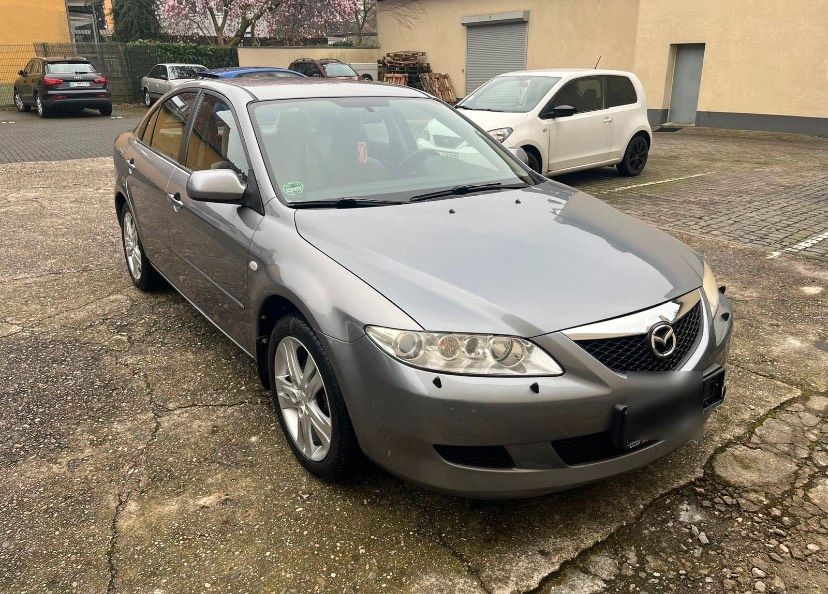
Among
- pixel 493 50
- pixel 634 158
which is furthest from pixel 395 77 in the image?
pixel 634 158

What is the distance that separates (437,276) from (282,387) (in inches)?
38.1

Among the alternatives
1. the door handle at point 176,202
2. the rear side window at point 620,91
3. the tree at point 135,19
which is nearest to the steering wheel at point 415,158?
the door handle at point 176,202

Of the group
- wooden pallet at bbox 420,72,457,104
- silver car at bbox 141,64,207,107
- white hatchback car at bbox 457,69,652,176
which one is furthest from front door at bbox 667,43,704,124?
silver car at bbox 141,64,207,107

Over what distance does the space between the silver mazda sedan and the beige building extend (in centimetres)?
1370

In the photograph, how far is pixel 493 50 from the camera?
2281 cm

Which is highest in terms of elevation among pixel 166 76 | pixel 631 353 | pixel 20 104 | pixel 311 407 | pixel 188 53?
pixel 188 53

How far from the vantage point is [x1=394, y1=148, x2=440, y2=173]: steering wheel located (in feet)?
11.7

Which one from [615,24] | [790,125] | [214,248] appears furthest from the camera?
[615,24]

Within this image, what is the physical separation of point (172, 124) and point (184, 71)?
2061 centimetres

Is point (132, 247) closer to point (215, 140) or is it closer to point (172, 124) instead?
point (172, 124)

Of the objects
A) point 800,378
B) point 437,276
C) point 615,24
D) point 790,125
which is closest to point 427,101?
point 437,276

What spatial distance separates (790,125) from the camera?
15.0 meters

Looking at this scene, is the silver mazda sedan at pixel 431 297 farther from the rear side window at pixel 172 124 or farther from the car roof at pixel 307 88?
the rear side window at pixel 172 124

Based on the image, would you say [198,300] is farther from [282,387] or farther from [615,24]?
[615,24]
